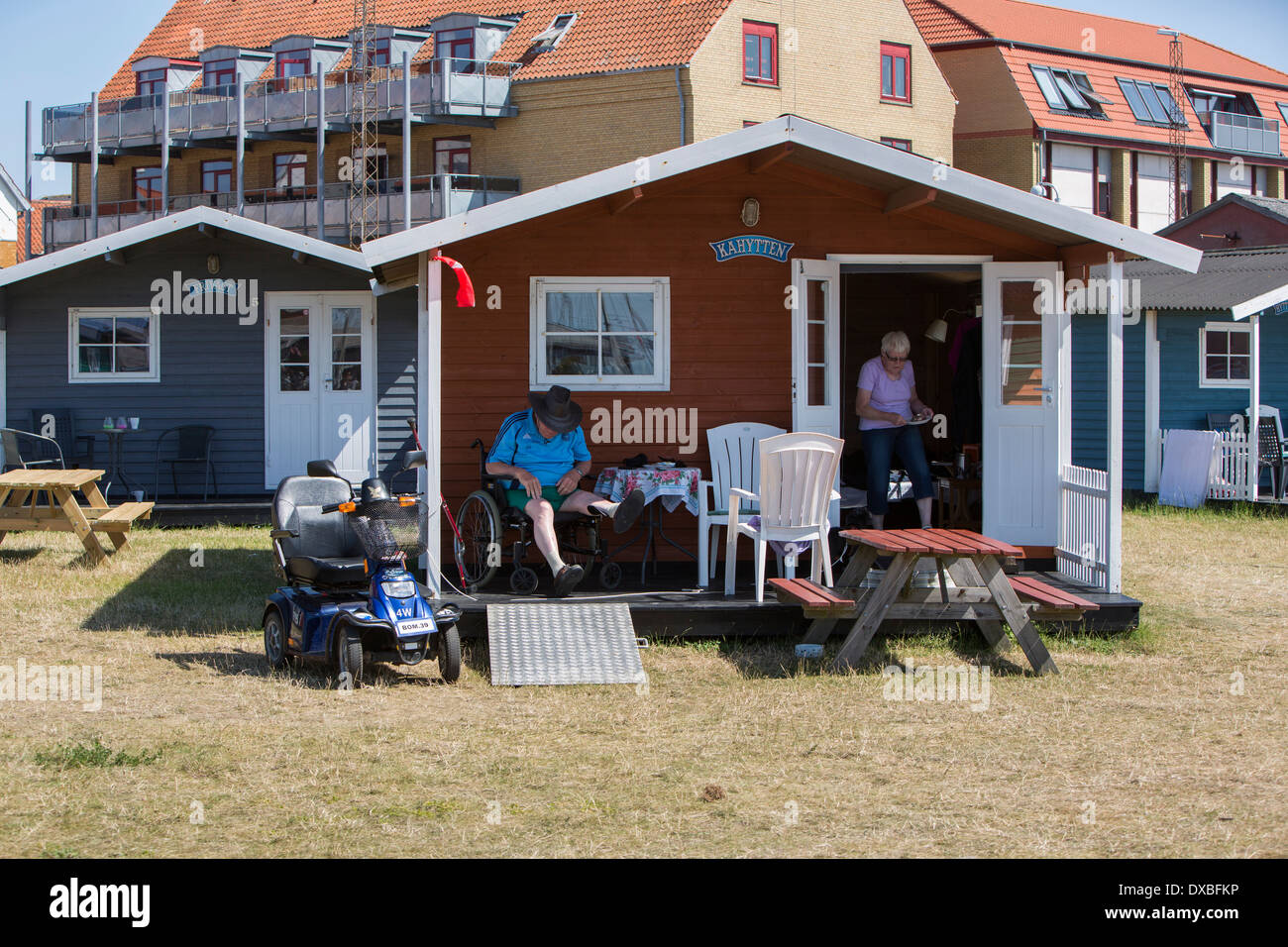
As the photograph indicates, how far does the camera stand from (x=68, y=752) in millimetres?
5449

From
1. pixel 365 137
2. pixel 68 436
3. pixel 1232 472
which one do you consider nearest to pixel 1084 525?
pixel 1232 472

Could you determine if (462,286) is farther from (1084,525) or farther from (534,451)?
(1084,525)

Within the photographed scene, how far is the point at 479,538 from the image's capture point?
8453mm

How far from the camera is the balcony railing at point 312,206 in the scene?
32719 millimetres

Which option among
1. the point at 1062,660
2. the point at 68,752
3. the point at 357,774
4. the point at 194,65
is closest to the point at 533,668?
the point at 357,774

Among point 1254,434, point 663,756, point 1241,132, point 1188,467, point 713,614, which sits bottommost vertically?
point 663,756

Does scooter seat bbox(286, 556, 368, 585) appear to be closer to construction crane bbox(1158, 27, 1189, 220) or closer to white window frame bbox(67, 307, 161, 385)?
white window frame bbox(67, 307, 161, 385)

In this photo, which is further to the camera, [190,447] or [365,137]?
[365,137]

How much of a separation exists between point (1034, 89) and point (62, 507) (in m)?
33.5

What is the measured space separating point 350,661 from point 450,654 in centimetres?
50

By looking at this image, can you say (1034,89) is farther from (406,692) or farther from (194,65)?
(406,692)

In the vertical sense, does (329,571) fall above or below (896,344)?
below
